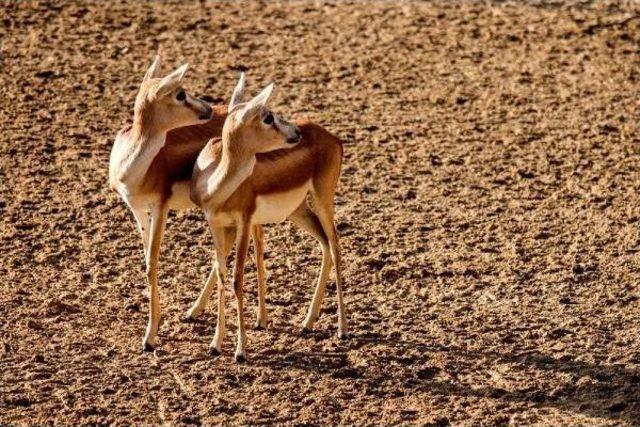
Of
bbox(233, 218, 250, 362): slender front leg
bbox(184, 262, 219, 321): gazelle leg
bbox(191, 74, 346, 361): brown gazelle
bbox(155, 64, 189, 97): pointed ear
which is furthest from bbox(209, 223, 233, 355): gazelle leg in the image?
bbox(155, 64, 189, 97): pointed ear

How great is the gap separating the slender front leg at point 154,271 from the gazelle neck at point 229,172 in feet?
1.44

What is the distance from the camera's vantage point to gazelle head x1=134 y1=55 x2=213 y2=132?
32.5ft

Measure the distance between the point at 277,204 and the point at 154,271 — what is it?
922 millimetres

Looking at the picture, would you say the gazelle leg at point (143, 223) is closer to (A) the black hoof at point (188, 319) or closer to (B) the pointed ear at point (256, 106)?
(A) the black hoof at point (188, 319)

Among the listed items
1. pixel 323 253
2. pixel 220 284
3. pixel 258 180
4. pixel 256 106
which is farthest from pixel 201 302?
pixel 256 106

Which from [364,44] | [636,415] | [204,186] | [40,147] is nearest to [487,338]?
[636,415]

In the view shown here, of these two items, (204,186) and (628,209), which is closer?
(204,186)

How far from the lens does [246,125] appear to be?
9883 mm

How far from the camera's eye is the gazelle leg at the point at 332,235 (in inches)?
415

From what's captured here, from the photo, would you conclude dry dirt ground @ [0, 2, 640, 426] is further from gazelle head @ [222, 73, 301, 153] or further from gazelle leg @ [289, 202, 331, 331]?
gazelle head @ [222, 73, 301, 153]

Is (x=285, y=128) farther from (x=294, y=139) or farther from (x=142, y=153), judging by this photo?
(x=142, y=153)

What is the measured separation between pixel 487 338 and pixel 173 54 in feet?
21.6

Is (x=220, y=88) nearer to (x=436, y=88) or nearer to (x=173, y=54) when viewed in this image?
(x=173, y=54)

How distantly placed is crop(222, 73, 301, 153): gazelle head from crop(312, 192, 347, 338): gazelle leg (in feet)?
2.24
